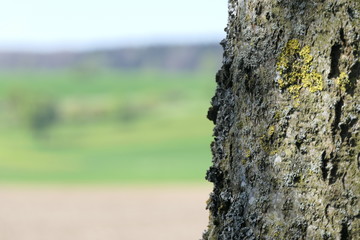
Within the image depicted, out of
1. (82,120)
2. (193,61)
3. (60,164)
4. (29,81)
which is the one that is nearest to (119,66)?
(193,61)

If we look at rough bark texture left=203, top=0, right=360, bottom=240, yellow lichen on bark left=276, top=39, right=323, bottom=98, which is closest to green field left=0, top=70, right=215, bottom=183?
rough bark texture left=203, top=0, right=360, bottom=240

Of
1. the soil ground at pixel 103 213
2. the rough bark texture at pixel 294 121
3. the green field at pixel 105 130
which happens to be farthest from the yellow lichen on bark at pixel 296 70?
the green field at pixel 105 130

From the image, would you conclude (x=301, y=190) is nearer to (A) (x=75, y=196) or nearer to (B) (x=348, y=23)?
(B) (x=348, y=23)

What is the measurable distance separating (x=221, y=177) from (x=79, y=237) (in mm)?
14641

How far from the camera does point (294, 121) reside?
1568 millimetres

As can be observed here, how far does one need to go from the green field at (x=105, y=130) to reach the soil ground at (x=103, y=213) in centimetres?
403

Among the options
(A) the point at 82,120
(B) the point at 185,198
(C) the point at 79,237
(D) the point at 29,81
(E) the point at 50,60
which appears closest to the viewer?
(C) the point at 79,237

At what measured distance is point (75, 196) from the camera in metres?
22.8

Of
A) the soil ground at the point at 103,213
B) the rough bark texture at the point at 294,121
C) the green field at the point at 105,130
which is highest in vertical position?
the green field at the point at 105,130

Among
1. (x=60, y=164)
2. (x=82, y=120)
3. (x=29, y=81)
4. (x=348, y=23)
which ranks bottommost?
(x=348, y=23)

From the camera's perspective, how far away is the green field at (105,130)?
105 ft

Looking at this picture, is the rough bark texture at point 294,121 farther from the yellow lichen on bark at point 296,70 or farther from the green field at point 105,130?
the green field at point 105,130

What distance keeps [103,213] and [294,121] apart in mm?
18115

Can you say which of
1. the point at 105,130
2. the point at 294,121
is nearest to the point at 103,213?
the point at 294,121
